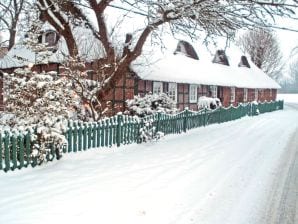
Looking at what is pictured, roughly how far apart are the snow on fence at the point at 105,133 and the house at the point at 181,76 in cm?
241

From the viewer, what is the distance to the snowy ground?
6047 millimetres

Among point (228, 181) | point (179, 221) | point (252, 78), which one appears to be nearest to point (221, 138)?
point (228, 181)

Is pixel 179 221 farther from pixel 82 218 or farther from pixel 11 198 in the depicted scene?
pixel 11 198

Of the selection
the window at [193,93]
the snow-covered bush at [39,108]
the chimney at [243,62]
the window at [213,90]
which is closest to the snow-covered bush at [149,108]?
the snow-covered bush at [39,108]

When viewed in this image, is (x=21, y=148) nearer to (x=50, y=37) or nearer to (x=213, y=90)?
A: (x=50, y=37)

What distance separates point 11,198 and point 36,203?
1.77 feet

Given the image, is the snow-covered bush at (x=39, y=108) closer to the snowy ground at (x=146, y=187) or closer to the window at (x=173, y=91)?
the snowy ground at (x=146, y=187)

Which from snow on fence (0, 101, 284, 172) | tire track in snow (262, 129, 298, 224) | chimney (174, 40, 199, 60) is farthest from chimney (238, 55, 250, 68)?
tire track in snow (262, 129, 298, 224)

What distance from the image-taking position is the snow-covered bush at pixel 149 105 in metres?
15.4

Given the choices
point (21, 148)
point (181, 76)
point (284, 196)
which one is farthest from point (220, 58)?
point (284, 196)

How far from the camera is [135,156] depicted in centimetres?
1090

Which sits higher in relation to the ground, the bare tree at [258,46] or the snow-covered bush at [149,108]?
the bare tree at [258,46]

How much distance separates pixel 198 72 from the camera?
91.6 feet

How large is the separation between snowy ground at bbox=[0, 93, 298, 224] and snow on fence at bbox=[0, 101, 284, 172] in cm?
26
